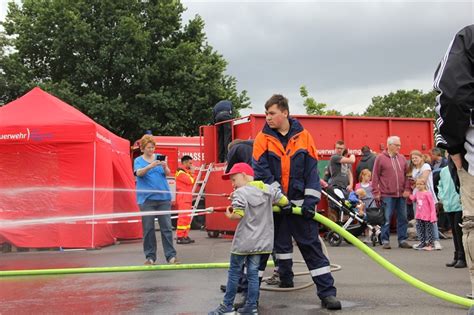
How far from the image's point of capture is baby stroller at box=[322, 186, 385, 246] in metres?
10.9

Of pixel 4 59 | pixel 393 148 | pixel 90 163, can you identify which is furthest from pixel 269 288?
pixel 4 59

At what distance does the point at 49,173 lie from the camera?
36.6 ft

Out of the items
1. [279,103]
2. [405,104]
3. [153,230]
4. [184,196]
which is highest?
[405,104]

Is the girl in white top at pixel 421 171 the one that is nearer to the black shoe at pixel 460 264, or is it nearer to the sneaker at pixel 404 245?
the sneaker at pixel 404 245

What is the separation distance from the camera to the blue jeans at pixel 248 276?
4.99 m

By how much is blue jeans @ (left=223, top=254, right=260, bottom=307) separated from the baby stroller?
19.2 ft

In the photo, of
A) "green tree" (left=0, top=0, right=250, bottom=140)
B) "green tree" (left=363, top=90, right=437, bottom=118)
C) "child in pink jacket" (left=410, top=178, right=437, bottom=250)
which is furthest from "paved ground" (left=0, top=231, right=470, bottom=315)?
"green tree" (left=363, top=90, right=437, bottom=118)

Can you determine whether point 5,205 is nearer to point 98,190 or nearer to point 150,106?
point 98,190

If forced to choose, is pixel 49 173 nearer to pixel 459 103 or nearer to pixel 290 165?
pixel 290 165

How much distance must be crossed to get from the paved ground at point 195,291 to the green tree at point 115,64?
20.2 m

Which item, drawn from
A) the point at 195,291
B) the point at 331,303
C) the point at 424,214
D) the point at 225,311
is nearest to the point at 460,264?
the point at 424,214

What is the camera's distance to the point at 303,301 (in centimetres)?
559

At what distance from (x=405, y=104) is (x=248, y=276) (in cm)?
5953

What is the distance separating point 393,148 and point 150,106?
67.2 feet
